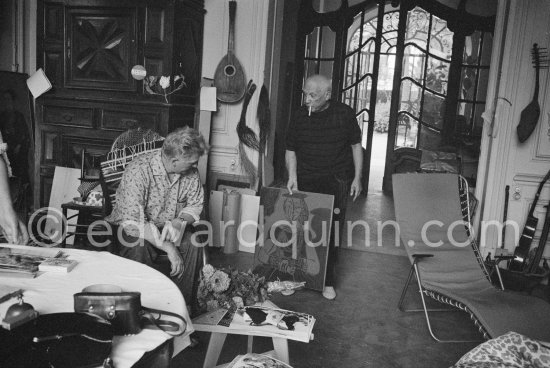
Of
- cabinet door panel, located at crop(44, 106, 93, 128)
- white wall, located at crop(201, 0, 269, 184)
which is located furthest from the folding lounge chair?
cabinet door panel, located at crop(44, 106, 93, 128)

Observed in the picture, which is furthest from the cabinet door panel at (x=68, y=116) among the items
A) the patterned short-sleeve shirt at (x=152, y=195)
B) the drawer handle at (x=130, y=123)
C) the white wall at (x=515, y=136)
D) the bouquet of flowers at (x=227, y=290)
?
the white wall at (x=515, y=136)

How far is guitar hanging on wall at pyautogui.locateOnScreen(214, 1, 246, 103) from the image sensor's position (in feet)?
Answer: 16.8

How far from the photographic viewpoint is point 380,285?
4461 millimetres

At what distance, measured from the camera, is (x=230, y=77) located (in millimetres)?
5152

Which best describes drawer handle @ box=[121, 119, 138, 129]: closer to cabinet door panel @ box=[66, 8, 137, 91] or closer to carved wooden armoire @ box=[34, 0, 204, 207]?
carved wooden armoire @ box=[34, 0, 204, 207]

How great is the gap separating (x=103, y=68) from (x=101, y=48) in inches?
7.8

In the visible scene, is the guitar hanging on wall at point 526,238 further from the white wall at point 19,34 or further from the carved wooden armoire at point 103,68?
the white wall at point 19,34

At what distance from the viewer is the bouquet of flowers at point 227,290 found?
8.71 feet

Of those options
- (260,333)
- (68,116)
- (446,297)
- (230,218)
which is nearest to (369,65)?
(230,218)

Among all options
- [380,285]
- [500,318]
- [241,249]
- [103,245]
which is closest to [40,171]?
[103,245]

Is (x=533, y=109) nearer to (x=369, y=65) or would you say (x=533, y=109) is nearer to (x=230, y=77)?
(x=230, y=77)

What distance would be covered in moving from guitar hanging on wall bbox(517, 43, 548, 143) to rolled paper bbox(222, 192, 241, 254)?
9.30 feet

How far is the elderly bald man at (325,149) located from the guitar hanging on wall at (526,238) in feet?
5.67

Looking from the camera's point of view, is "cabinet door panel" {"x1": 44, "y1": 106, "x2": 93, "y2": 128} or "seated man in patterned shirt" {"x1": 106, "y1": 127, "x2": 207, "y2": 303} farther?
"cabinet door panel" {"x1": 44, "y1": 106, "x2": 93, "y2": 128}
